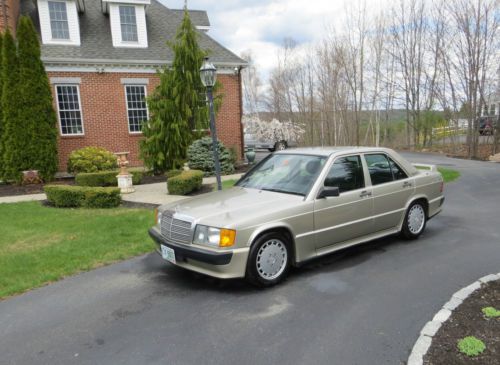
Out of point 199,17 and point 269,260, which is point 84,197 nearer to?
point 269,260

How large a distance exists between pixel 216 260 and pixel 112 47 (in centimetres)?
1503

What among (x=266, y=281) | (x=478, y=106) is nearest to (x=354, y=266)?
(x=266, y=281)

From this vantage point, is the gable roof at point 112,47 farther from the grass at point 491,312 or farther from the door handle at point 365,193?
the grass at point 491,312

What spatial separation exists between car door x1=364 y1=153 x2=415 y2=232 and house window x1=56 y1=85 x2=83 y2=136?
13509mm

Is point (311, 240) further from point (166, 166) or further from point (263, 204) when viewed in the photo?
point (166, 166)

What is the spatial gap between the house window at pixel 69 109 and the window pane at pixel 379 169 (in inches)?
530

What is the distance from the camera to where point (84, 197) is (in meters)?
9.18

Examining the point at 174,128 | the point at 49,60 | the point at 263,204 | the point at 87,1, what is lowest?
the point at 263,204

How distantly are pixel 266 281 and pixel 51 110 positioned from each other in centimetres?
1154

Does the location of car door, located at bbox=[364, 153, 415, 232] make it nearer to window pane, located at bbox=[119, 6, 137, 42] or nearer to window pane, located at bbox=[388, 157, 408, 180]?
window pane, located at bbox=[388, 157, 408, 180]

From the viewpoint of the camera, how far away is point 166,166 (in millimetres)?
14422

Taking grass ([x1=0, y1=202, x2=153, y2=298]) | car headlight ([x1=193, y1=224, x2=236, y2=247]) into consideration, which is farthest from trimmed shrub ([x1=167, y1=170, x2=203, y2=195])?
car headlight ([x1=193, y1=224, x2=236, y2=247])

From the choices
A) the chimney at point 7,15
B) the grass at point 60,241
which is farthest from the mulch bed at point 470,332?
the chimney at point 7,15

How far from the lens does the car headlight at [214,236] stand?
4062mm
